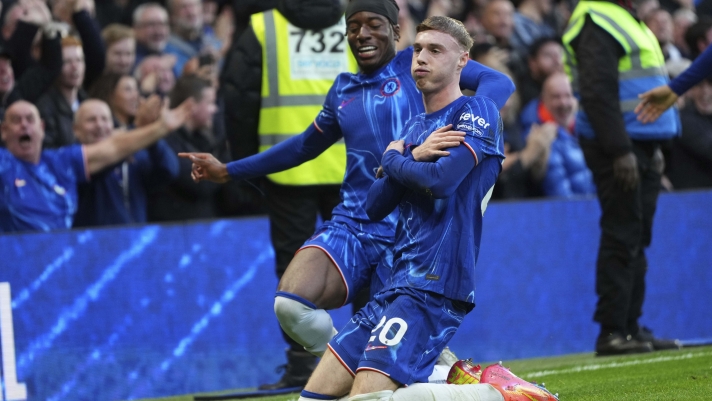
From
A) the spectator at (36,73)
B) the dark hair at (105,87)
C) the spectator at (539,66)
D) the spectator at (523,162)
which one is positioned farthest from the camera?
the spectator at (539,66)

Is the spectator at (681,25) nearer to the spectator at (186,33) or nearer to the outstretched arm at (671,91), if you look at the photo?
the spectator at (186,33)

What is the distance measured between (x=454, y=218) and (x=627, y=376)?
2.48m

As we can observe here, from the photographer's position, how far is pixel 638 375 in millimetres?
6898

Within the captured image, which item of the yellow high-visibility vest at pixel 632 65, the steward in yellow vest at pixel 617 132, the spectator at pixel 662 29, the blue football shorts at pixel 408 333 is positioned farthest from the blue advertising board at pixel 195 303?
the blue football shorts at pixel 408 333

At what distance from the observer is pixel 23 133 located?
834 centimetres

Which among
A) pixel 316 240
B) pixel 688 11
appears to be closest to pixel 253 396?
pixel 316 240

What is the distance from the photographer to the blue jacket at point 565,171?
10891mm

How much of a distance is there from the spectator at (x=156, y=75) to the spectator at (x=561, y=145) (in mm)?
3434

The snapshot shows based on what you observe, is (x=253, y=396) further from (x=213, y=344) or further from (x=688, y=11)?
(x=688, y=11)

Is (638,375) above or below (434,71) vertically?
below

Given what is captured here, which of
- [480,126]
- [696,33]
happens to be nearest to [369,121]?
[480,126]

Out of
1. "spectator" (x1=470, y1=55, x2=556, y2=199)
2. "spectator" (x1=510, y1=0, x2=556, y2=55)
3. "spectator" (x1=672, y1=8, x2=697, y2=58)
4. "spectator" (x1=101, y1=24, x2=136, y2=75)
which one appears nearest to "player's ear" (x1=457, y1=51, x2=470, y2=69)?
"spectator" (x1=470, y1=55, x2=556, y2=199)

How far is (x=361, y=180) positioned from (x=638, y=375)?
2.19m

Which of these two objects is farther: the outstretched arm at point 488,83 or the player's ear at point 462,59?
the outstretched arm at point 488,83
